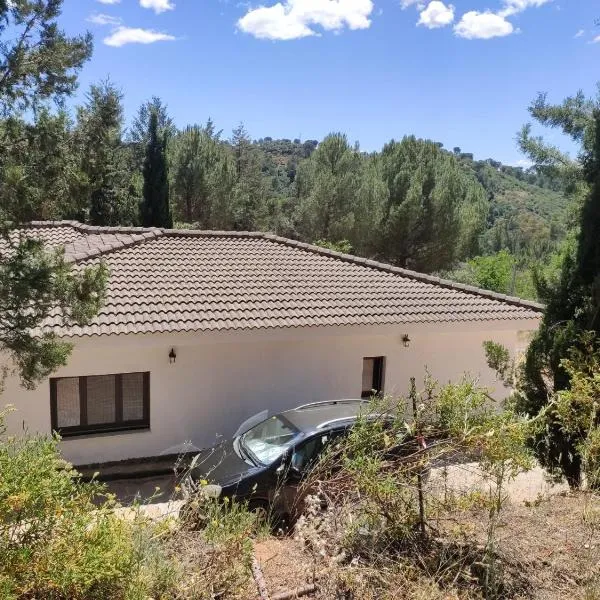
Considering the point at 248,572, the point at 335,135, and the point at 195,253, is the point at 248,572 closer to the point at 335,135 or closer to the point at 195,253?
the point at 195,253

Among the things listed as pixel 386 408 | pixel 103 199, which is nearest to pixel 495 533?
pixel 386 408

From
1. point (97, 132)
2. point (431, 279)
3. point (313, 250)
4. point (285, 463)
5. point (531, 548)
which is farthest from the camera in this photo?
point (313, 250)

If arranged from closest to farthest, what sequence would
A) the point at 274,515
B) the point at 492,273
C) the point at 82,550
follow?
the point at 82,550
the point at 274,515
the point at 492,273

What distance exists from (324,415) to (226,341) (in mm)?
3100

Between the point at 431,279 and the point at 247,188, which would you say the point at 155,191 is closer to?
the point at 247,188

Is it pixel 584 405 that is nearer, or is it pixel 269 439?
pixel 584 405

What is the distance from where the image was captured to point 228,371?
36.7 feet

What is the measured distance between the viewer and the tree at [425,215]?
29172 millimetres

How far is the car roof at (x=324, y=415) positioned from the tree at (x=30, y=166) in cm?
367

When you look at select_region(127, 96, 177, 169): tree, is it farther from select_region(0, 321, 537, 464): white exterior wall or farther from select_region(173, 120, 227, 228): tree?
select_region(0, 321, 537, 464): white exterior wall

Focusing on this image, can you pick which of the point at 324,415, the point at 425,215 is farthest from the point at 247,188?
the point at 324,415

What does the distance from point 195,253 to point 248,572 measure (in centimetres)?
1057

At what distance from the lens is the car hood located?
298 inches

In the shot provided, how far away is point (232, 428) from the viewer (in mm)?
11281
